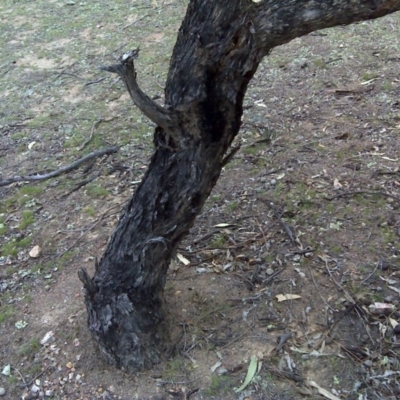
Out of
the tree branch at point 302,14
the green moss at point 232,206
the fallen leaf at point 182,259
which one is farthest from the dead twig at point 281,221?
the tree branch at point 302,14

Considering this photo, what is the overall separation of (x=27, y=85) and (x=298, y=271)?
13.4ft

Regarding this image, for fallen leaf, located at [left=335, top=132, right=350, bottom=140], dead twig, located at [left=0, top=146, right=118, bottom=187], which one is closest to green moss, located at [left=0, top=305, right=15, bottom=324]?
dead twig, located at [left=0, top=146, right=118, bottom=187]

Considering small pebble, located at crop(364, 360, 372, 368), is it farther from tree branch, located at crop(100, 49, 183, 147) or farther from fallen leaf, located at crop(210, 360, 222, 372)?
tree branch, located at crop(100, 49, 183, 147)

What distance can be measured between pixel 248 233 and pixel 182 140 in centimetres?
120

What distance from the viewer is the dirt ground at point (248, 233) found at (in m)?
2.81

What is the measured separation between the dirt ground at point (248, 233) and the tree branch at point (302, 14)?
1395mm

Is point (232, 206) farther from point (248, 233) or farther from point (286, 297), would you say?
point (286, 297)

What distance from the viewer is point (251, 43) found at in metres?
2.46

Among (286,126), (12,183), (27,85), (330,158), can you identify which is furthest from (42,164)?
(330,158)

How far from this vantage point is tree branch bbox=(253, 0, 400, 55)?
2.44 metres

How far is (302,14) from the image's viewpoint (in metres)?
2.48

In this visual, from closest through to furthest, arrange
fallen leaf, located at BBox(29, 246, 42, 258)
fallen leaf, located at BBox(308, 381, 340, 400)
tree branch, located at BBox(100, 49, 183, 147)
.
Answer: tree branch, located at BBox(100, 49, 183, 147)
fallen leaf, located at BBox(308, 381, 340, 400)
fallen leaf, located at BBox(29, 246, 42, 258)

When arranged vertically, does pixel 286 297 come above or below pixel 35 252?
below

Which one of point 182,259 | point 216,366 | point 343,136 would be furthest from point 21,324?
point 343,136
